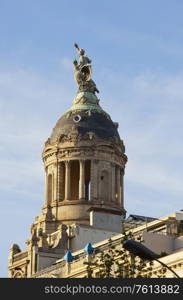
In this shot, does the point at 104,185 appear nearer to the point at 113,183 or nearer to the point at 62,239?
the point at 113,183

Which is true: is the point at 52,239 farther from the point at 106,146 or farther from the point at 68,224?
the point at 106,146

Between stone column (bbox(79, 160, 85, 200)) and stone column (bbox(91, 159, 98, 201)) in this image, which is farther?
stone column (bbox(91, 159, 98, 201))

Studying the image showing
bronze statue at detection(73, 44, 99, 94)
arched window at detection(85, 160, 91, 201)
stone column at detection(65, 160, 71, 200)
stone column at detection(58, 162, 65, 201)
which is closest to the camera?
stone column at detection(65, 160, 71, 200)

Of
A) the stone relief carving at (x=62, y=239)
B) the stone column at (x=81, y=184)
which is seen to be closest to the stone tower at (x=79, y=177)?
the stone column at (x=81, y=184)

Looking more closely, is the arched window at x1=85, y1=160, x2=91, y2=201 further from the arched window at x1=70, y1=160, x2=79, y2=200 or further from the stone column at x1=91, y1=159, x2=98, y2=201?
Answer: the stone column at x1=91, y1=159, x2=98, y2=201

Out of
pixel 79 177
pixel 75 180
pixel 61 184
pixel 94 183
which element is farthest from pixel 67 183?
pixel 75 180

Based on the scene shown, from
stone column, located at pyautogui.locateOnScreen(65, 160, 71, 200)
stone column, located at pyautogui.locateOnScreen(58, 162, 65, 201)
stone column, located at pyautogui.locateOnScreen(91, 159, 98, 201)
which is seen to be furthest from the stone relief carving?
stone column, located at pyautogui.locateOnScreen(58, 162, 65, 201)

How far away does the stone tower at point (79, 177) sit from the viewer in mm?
123000

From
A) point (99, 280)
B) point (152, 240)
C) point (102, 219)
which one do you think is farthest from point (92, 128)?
point (99, 280)

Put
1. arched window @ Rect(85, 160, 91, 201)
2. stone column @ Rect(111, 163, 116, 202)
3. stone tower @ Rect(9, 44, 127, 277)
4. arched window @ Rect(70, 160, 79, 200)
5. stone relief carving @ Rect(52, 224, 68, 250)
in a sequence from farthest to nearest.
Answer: arched window @ Rect(70, 160, 79, 200)
arched window @ Rect(85, 160, 91, 201)
stone column @ Rect(111, 163, 116, 202)
stone tower @ Rect(9, 44, 127, 277)
stone relief carving @ Rect(52, 224, 68, 250)

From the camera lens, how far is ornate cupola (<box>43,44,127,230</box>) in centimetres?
12488

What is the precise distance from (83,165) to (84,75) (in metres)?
13.9

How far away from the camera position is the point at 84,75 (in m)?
134

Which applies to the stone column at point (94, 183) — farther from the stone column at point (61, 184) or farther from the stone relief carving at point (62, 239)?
the stone relief carving at point (62, 239)
